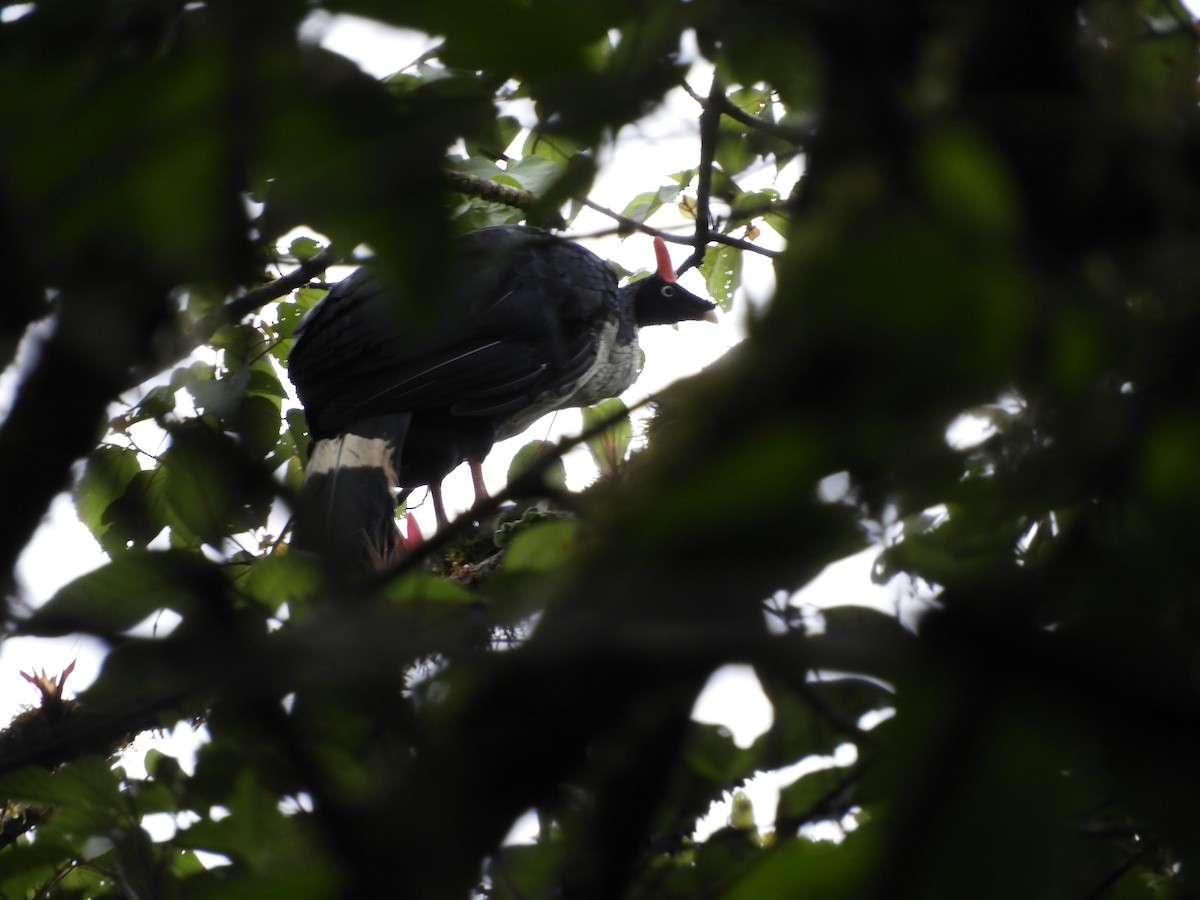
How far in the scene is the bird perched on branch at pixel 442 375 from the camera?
3885mm

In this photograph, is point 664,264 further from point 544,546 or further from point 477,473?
point 544,546

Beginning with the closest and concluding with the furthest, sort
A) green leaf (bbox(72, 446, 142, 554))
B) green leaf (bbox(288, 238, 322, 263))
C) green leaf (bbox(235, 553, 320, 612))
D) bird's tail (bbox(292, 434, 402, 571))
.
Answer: green leaf (bbox(235, 553, 320, 612))
green leaf (bbox(72, 446, 142, 554))
green leaf (bbox(288, 238, 322, 263))
bird's tail (bbox(292, 434, 402, 571))

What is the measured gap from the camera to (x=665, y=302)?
5.71 m

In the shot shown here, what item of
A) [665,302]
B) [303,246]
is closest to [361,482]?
[303,246]

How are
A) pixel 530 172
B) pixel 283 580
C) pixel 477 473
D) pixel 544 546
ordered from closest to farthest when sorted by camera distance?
pixel 283 580, pixel 544 546, pixel 530 172, pixel 477 473

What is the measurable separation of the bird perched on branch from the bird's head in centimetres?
78

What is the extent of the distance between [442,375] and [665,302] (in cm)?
183

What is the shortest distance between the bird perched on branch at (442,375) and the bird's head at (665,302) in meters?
0.78

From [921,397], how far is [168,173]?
13.3 inches

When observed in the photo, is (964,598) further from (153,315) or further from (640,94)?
(153,315)

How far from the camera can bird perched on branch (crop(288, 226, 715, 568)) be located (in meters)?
3.88

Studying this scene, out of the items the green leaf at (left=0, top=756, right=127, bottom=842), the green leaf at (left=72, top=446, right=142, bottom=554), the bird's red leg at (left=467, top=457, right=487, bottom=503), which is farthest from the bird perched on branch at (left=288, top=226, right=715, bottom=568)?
the green leaf at (left=0, top=756, right=127, bottom=842)

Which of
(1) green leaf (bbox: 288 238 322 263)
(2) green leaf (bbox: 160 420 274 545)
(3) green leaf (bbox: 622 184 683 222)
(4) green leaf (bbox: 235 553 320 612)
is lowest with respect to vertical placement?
(4) green leaf (bbox: 235 553 320 612)

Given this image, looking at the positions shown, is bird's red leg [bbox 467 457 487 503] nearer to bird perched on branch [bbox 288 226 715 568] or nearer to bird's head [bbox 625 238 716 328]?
bird perched on branch [bbox 288 226 715 568]
